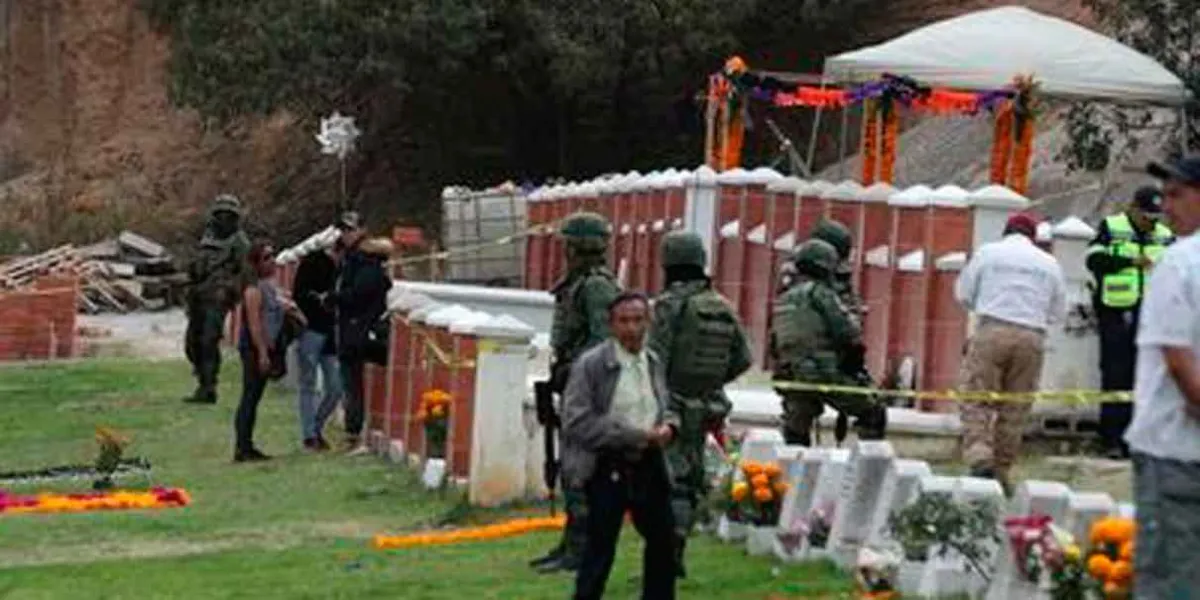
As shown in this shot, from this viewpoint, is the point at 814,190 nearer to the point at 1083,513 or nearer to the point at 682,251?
the point at 682,251

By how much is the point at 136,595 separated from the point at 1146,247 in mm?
6777

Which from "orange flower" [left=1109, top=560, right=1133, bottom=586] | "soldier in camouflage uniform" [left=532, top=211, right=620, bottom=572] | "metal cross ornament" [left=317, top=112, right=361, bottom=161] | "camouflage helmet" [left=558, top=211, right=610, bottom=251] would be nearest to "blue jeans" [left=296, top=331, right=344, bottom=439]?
"soldier in camouflage uniform" [left=532, top=211, right=620, bottom=572]

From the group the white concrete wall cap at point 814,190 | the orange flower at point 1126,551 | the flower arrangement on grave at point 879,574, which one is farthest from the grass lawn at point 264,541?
the white concrete wall cap at point 814,190

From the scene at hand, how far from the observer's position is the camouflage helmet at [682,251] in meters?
11.3

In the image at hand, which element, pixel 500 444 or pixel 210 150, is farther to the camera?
pixel 210 150

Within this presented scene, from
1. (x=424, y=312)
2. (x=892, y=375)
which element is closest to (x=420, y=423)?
(x=424, y=312)

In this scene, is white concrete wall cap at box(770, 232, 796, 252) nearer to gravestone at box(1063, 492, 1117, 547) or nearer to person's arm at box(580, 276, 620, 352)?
person's arm at box(580, 276, 620, 352)

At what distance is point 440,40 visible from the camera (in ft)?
148

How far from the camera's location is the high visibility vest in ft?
50.5

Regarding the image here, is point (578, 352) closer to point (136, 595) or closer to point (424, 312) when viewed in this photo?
point (136, 595)

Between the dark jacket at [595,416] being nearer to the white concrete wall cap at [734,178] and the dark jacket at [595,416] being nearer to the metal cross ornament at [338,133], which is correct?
the white concrete wall cap at [734,178]

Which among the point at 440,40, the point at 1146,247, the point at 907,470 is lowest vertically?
the point at 907,470

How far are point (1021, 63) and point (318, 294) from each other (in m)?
8.45

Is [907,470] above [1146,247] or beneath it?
beneath
